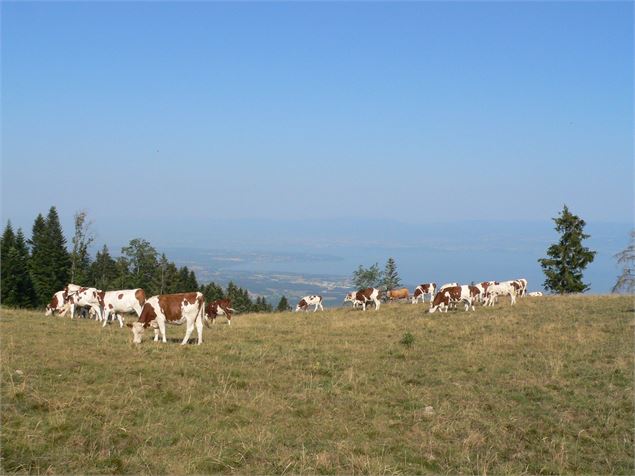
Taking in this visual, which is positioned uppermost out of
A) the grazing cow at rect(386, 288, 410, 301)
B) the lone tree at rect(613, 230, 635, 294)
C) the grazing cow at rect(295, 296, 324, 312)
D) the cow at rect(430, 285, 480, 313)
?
the lone tree at rect(613, 230, 635, 294)

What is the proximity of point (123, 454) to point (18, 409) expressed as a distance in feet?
8.69

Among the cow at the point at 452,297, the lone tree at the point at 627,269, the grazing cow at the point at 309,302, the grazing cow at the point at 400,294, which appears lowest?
the grazing cow at the point at 309,302

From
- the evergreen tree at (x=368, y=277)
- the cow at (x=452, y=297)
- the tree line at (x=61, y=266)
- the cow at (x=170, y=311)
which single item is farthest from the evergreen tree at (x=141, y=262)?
the cow at (x=170, y=311)

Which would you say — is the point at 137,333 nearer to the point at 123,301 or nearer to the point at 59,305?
the point at 123,301

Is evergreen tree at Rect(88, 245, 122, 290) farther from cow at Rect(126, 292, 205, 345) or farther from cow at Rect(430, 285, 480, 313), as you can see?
cow at Rect(126, 292, 205, 345)

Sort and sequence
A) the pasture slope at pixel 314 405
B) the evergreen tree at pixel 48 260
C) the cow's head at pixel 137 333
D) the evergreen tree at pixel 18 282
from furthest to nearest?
the evergreen tree at pixel 48 260, the evergreen tree at pixel 18 282, the cow's head at pixel 137 333, the pasture slope at pixel 314 405

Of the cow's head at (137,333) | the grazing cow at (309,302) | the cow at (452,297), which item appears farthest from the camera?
the grazing cow at (309,302)

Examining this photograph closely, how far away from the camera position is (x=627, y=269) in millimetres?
26406

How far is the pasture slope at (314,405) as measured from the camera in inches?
362

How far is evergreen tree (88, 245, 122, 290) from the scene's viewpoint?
86.1 metres

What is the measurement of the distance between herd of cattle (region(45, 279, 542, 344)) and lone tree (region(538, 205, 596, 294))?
15838mm

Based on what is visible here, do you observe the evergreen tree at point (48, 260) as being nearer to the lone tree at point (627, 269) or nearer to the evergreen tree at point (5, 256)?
the evergreen tree at point (5, 256)

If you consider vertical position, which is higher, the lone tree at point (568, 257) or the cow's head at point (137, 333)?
the lone tree at point (568, 257)

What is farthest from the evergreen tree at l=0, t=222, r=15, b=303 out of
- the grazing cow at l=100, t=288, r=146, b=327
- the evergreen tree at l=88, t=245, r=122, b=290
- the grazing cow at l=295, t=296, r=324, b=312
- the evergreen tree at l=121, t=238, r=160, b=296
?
the grazing cow at l=100, t=288, r=146, b=327
